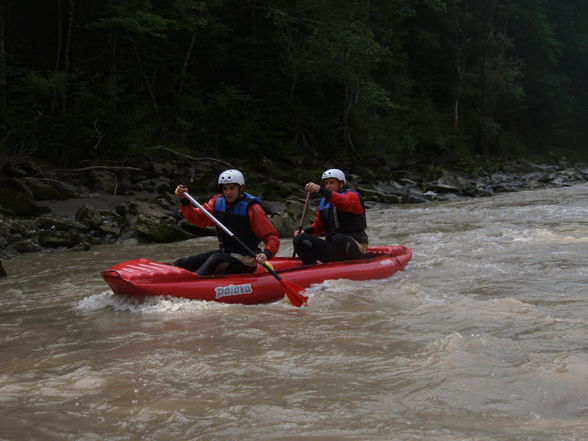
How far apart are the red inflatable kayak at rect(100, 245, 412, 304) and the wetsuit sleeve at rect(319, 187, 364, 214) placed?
0.57 meters

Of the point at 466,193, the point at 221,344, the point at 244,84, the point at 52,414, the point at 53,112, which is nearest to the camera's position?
the point at 52,414

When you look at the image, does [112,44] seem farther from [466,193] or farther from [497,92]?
[497,92]

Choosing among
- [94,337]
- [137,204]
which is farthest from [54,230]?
[94,337]

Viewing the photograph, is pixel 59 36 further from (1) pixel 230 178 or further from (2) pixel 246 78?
(1) pixel 230 178

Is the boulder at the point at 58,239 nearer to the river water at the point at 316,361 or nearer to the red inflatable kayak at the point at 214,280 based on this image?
the river water at the point at 316,361

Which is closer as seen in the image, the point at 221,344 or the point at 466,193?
the point at 221,344

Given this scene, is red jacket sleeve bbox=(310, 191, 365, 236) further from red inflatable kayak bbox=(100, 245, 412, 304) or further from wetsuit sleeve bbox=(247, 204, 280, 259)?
wetsuit sleeve bbox=(247, 204, 280, 259)

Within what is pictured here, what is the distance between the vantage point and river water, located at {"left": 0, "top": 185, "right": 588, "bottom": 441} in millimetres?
2668

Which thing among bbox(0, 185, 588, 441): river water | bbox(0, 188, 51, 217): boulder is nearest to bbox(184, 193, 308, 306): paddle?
bbox(0, 185, 588, 441): river water

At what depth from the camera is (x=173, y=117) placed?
18.3 metres

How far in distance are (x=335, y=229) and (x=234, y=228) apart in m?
1.32

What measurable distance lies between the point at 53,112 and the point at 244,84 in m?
8.15

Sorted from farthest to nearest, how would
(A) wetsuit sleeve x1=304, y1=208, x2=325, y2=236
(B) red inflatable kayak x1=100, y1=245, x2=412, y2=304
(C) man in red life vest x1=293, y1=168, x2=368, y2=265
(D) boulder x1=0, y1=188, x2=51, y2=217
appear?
(D) boulder x1=0, y1=188, x2=51, y2=217, (A) wetsuit sleeve x1=304, y1=208, x2=325, y2=236, (C) man in red life vest x1=293, y1=168, x2=368, y2=265, (B) red inflatable kayak x1=100, y1=245, x2=412, y2=304

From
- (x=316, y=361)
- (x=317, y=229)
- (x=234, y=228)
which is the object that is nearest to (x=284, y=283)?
(x=234, y=228)
